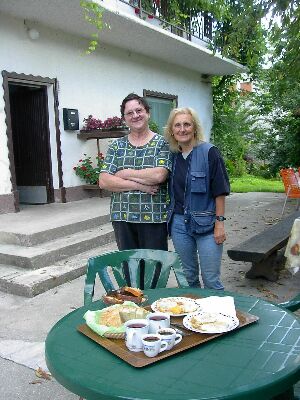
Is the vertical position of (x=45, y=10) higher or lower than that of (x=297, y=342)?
higher

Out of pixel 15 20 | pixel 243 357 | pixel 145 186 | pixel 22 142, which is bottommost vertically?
pixel 243 357

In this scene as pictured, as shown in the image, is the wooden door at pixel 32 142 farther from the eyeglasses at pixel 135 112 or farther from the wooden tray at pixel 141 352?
the wooden tray at pixel 141 352

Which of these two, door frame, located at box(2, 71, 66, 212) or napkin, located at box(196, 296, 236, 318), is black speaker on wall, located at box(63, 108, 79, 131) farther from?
napkin, located at box(196, 296, 236, 318)

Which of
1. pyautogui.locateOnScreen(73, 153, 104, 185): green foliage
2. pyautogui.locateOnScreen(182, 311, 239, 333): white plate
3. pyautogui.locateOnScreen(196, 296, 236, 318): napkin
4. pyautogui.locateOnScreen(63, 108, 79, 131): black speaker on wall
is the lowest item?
pyautogui.locateOnScreen(182, 311, 239, 333): white plate

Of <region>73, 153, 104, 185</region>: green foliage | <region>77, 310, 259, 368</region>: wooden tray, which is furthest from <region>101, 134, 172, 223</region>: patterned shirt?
<region>73, 153, 104, 185</region>: green foliage

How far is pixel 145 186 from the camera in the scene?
3.00m

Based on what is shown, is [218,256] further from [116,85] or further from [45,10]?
[116,85]

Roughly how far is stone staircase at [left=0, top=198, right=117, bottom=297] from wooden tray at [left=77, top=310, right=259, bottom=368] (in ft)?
8.89

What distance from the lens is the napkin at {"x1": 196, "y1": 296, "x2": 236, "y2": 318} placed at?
183cm

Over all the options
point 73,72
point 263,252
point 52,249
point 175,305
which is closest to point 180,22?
point 73,72

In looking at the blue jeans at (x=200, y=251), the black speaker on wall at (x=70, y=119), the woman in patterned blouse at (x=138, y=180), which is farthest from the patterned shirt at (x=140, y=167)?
the black speaker on wall at (x=70, y=119)

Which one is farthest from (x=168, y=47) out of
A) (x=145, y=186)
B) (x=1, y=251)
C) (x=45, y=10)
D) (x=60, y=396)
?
(x=60, y=396)

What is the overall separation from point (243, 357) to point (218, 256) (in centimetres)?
143

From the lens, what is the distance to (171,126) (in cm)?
291
